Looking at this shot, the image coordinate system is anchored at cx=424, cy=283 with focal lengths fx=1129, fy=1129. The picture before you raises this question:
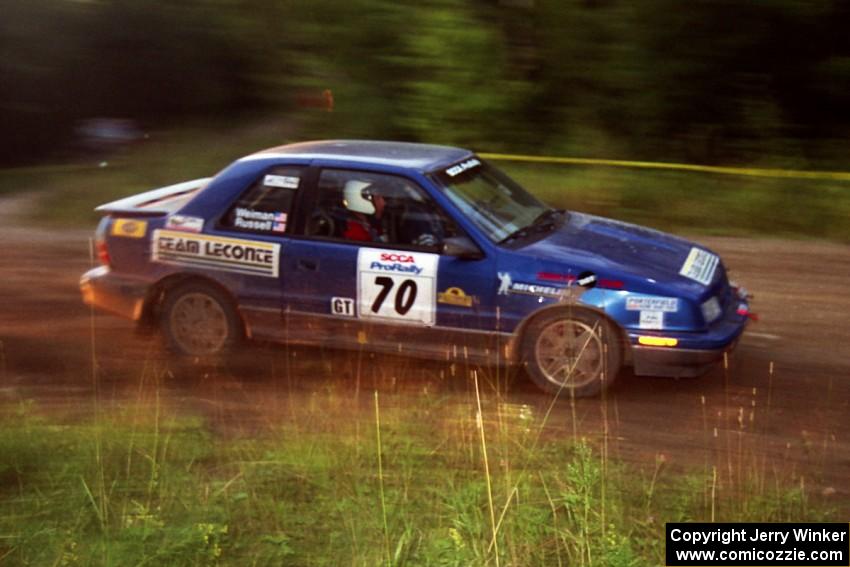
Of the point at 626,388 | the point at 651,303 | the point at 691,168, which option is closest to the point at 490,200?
the point at 651,303

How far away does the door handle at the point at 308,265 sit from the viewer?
24.4 feet

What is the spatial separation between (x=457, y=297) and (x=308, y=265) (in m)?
1.04

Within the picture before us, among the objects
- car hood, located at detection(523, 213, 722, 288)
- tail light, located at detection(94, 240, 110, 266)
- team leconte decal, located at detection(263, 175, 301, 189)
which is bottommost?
tail light, located at detection(94, 240, 110, 266)

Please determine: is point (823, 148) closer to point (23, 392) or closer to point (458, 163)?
point (458, 163)

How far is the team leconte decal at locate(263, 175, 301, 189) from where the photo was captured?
762 cm

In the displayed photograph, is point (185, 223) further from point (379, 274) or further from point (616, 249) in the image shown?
point (616, 249)

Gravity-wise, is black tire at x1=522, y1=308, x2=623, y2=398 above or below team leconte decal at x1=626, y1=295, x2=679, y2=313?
below

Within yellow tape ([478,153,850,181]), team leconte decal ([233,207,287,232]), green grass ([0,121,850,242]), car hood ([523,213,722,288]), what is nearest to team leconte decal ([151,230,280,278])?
team leconte decal ([233,207,287,232])

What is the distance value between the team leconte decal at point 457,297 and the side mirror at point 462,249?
0.22 m

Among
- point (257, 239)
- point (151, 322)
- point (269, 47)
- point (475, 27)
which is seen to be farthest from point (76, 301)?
point (269, 47)

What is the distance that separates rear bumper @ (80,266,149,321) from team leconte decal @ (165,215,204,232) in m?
0.45

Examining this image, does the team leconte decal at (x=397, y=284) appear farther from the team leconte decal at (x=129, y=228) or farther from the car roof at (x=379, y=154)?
the team leconte decal at (x=129, y=228)

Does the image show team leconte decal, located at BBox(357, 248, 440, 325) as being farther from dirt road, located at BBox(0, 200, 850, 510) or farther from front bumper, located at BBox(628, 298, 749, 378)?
front bumper, located at BBox(628, 298, 749, 378)

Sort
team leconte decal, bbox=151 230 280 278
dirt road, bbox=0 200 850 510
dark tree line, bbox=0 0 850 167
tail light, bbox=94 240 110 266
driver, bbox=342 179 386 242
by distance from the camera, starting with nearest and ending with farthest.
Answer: dirt road, bbox=0 200 850 510 → driver, bbox=342 179 386 242 → team leconte decal, bbox=151 230 280 278 → tail light, bbox=94 240 110 266 → dark tree line, bbox=0 0 850 167
